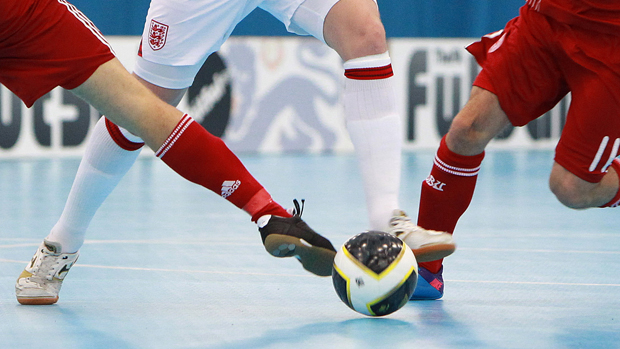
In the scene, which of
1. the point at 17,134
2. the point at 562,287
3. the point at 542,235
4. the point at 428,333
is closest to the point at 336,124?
the point at 17,134

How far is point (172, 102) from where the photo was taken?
9.16ft

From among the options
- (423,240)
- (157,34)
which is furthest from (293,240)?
(157,34)

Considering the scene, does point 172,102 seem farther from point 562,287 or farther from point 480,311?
point 562,287

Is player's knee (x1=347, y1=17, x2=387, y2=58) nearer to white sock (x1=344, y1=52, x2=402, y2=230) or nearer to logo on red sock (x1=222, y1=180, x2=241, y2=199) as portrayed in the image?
white sock (x1=344, y1=52, x2=402, y2=230)

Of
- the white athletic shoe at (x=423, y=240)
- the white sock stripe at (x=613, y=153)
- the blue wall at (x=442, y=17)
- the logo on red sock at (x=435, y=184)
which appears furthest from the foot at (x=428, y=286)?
the blue wall at (x=442, y=17)

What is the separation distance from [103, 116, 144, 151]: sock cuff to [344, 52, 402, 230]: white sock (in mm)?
710

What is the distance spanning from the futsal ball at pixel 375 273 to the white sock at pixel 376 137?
0.15 m

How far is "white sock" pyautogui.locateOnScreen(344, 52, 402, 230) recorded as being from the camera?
8.17 feet

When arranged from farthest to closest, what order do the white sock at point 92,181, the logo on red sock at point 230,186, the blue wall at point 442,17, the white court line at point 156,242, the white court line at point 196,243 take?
the blue wall at point 442,17 < the white court line at point 156,242 < the white court line at point 196,243 < the white sock at point 92,181 < the logo on red sock at point 230,186

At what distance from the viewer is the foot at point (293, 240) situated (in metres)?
2.18

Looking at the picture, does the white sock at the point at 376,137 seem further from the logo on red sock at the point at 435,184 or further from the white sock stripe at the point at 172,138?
the white sock stripe at the point at 172,138

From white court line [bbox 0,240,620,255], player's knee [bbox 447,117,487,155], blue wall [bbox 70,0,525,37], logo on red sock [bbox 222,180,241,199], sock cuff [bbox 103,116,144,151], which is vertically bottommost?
blue wall [bbox 70,0,525,37]

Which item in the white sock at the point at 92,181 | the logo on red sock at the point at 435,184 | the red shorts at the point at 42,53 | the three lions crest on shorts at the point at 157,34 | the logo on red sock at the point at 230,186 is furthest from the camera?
the logo on red sock at the point at 435,184

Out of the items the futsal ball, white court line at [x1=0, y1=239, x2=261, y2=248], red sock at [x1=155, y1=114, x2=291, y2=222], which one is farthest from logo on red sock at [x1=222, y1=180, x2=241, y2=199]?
white court line at [x1=0, y1=239, x2=261, y2=248]
